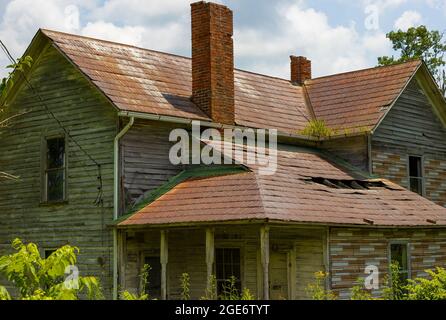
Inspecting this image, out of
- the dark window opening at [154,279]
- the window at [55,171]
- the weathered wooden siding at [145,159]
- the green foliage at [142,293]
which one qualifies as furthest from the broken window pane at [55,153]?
the green foliage at [142,293]

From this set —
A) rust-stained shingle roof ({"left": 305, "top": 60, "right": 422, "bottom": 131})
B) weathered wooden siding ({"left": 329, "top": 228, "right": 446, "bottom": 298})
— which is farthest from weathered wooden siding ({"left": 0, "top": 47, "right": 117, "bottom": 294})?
rust-stained shingle roof ({"left": 305, "top": 60, "right": 422, "bottom": 131})

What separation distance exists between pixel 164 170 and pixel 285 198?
3.82 meters

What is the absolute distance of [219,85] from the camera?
2053 cm

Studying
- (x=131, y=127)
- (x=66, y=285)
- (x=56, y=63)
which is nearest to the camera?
(x=66, y=285)

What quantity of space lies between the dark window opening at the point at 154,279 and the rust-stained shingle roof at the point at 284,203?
185cm

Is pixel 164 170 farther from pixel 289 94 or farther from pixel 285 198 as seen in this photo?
pixel 289 94

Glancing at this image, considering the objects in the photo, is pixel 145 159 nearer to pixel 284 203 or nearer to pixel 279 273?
pixel 284 203

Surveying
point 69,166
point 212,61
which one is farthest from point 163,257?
point 212,61

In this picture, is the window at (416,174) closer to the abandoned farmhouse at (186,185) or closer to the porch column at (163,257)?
the abandoned farmhouse at (186,185)

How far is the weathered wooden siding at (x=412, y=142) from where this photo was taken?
22.8 meters

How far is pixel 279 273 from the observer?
18.2 m

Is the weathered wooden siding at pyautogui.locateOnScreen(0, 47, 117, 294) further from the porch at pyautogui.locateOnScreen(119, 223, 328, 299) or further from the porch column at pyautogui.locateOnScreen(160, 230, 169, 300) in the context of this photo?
the porch column at pyautogui.locateOnScreen(160, 230, 169, 300)

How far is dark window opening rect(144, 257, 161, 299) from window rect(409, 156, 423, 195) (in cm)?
922

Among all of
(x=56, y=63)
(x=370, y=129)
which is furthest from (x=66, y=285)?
(x=370, y=129)
